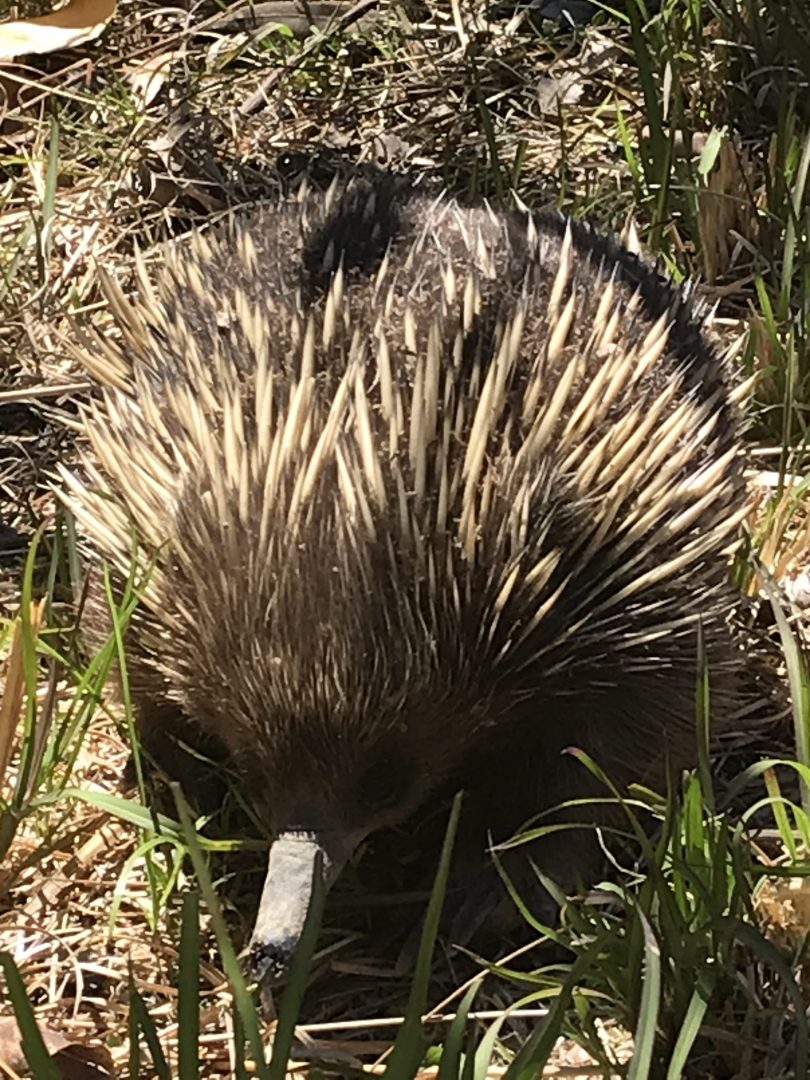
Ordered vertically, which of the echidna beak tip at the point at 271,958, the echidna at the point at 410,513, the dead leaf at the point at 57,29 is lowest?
the echidna beak tip at the point at 271,958

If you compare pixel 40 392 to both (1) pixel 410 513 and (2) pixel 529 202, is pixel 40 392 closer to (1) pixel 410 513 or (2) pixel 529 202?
(2) pixel 529 202

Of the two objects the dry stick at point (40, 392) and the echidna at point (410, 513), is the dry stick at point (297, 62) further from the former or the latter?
the echidna at point (410, 513)

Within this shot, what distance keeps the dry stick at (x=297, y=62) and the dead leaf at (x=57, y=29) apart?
38cm

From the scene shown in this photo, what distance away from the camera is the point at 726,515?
2.14 meters

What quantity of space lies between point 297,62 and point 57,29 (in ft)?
1.82

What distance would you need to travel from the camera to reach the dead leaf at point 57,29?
3.65m

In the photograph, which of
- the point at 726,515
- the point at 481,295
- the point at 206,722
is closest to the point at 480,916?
the point at 206,722

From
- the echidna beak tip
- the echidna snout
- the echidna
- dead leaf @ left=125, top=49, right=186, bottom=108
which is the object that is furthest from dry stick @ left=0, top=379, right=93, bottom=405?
the echidna beak tip

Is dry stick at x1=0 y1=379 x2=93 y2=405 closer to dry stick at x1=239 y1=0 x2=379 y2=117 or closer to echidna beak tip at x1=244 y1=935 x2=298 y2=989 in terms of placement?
dry stick at x1=239 y1=0 x2=379 y2=117

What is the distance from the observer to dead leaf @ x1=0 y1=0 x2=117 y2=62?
3.65 m

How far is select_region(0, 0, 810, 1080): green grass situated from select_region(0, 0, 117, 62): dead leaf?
0.33 feet

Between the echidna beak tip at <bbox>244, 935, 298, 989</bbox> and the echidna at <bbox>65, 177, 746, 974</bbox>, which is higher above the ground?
the echidna at <bbox>65, 177, 746, 974</bbox>

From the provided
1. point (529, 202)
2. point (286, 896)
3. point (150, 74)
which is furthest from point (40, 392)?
point (286, 896)

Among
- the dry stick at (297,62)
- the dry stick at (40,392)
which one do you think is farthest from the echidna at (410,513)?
the dry stick at (297,62)
